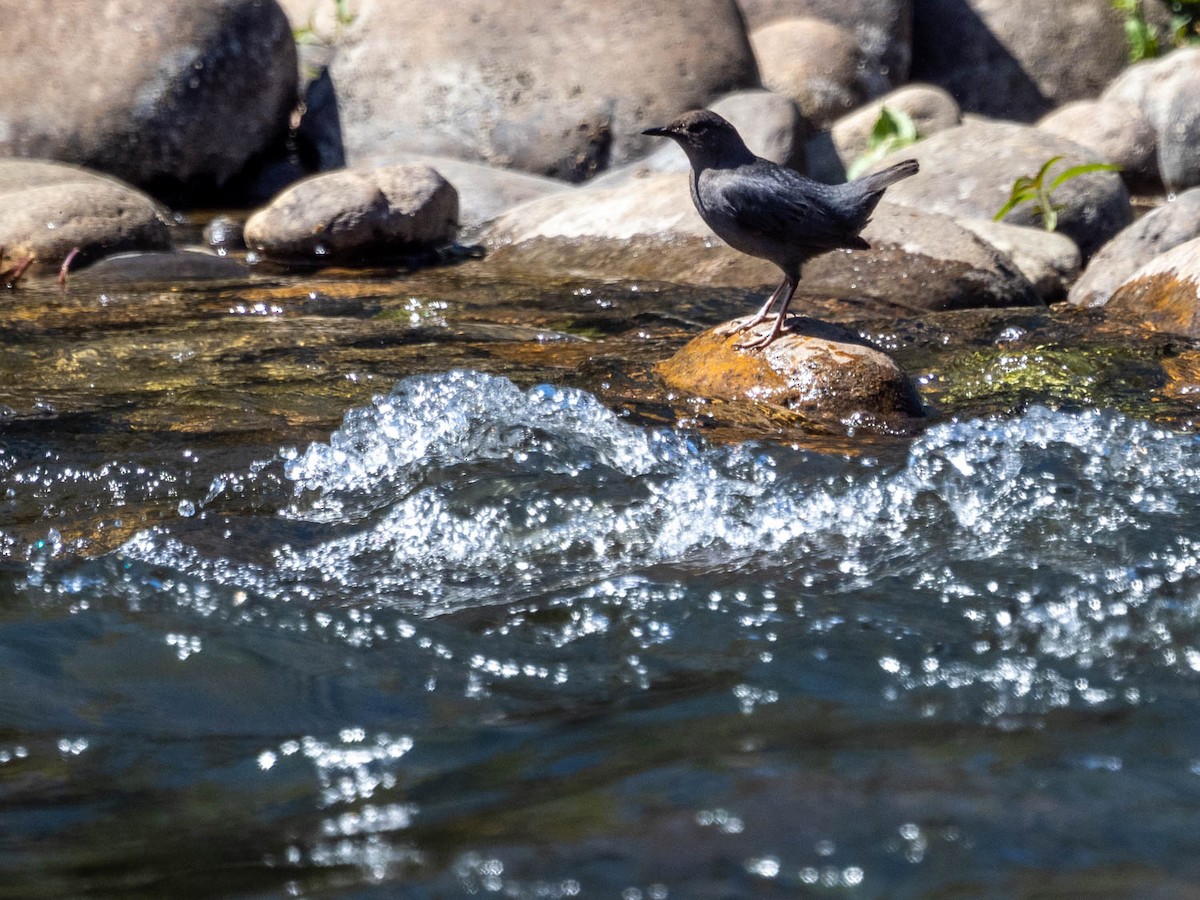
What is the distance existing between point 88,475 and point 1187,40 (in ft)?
42.8

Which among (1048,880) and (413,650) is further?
(413,650)

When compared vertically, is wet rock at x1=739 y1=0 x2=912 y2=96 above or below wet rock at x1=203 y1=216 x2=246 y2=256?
above

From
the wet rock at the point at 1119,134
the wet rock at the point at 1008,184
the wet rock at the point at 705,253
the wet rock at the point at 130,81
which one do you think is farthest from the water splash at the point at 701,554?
the wet rock at the point at 1119,134

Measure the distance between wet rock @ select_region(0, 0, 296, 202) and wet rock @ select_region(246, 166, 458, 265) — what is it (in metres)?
2.49

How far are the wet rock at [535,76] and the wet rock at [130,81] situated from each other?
107 centimetres

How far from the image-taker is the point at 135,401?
4.81 metres

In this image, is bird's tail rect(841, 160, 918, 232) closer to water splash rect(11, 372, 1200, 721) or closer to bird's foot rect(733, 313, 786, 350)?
bird's foot rect(733, 313, 786, 350)

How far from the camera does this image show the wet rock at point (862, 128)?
1034cm

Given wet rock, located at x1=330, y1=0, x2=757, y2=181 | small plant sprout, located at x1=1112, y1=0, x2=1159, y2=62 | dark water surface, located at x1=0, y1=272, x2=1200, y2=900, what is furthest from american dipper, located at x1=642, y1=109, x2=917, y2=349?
small plant sprout, located at x1=1112, y1=0, x2=1159, y2=62

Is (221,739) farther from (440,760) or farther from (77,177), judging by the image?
(77,177)

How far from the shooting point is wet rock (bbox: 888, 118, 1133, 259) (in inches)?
325

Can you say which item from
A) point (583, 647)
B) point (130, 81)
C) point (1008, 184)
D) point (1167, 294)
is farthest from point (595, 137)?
point (583, 647)

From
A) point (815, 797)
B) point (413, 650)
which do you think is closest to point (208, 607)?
point (413, 650)

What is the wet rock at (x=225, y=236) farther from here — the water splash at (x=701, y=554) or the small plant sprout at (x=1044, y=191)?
the small plant sprout at (x=1044, y=191)
